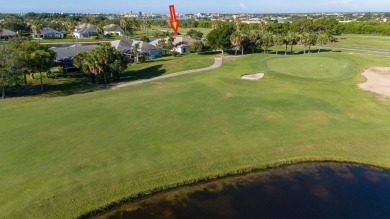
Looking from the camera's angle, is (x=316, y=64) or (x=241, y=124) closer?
(x=241, y=124)

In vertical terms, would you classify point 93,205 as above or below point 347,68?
below

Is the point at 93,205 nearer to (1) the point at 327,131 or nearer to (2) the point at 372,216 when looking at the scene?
(2) the point at 372,216

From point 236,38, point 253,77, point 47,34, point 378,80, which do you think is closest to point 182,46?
point 236,38

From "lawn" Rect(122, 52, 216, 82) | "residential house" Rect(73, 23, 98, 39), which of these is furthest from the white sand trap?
"residential house" Rect(73, 23, 98, 39)

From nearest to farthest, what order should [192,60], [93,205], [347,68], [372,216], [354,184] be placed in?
[372,216], [93,205], [354,184], [347,68], [192,60]

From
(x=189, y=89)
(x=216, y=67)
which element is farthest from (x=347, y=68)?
(x=189, y=89)

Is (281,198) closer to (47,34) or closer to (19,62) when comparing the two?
(19,62)

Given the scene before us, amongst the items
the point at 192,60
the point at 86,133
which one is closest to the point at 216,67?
the point at 192,60

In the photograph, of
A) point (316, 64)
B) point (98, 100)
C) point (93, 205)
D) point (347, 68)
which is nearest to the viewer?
point (93, 205)
